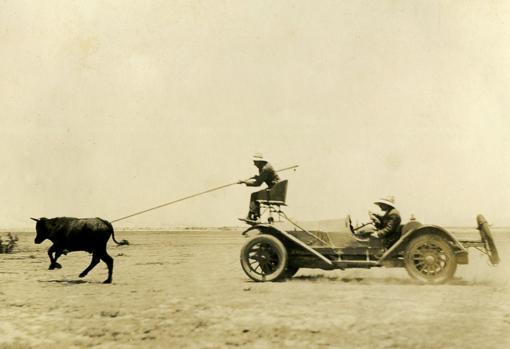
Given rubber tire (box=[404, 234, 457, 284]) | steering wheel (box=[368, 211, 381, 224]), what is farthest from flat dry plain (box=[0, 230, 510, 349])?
steering wheel (box=[368, 211, 381, 224])

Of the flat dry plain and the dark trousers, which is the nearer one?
the flat dry plain

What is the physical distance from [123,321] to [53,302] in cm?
195

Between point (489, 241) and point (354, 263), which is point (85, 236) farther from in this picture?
point (489, 241)

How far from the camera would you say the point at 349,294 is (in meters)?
8.52

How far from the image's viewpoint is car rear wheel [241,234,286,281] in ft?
32.4

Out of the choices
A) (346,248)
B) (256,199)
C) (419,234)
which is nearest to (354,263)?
(346,248)

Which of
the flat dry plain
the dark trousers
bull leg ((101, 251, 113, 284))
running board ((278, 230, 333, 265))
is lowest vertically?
the flat dry plain

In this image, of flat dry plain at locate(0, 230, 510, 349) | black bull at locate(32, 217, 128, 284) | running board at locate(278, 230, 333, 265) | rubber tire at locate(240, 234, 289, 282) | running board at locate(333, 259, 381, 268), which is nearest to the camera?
flat dry plain at locate(0, 230, 510, 349)

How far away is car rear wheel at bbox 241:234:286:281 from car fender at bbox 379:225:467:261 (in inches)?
73.0

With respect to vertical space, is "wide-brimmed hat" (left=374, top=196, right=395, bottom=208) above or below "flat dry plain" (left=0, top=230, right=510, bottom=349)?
above

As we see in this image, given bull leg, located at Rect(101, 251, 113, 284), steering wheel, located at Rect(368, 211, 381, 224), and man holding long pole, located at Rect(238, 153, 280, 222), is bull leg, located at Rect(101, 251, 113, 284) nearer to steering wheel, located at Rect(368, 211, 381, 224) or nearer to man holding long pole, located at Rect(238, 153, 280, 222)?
man holding long pole, located at Rect(238, 153, 280, 222)

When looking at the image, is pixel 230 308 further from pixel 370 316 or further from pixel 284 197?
pixel 284 197

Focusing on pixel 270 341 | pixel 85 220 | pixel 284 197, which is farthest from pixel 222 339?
pixel 85 220

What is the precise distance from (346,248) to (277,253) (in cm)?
130
